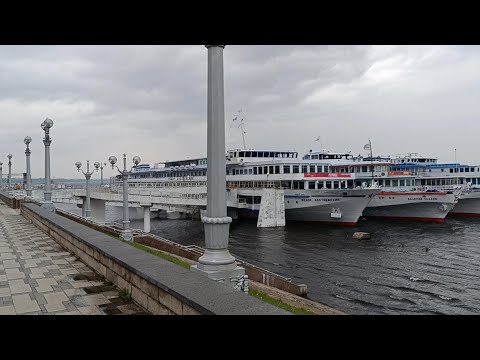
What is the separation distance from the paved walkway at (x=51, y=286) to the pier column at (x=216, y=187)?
124 cm

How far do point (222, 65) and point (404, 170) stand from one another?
182 feet

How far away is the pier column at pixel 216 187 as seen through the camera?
586 centimetres

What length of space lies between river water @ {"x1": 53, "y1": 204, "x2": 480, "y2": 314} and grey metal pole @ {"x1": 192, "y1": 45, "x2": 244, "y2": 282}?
11.8 metres

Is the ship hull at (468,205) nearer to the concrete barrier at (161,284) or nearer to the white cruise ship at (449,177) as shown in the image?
the white cruise ship at (449,177)

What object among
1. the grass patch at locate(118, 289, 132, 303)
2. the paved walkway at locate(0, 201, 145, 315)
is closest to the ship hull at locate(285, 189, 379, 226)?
the paved walkway at locate(0, 201, 145, 315)

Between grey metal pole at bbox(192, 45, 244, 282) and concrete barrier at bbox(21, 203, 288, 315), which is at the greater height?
grey metal pole at bbox(192, 45, 244, 282)

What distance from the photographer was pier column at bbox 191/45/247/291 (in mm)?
5855

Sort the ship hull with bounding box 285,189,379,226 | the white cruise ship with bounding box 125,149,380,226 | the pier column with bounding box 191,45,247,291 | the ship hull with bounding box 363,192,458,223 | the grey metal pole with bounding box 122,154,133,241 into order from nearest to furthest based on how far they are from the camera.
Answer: the pier column with bounding box 191,45,247,291, the grey metal pole with bounding box 122,154,133,241, the ship hull with bounding box 285,189,379,226, the white cruise ship with bounding box 125,149,380,226, the ship hull with bounding box 363,192,458,223

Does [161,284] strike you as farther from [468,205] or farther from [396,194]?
[468,205]

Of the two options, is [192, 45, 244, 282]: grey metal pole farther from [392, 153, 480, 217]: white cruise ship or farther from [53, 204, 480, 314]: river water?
[392, 153, 480, 217]: white cruise ship

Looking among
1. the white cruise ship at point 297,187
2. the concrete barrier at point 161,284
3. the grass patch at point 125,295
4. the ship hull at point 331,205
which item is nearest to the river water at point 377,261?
the ship hull at point 331,205

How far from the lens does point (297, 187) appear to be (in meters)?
47.3
